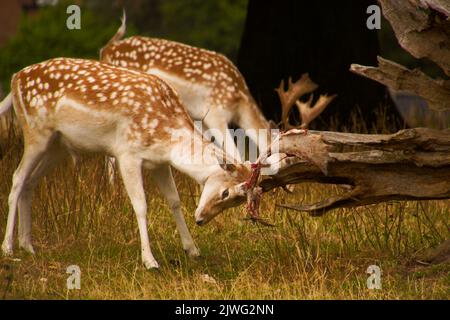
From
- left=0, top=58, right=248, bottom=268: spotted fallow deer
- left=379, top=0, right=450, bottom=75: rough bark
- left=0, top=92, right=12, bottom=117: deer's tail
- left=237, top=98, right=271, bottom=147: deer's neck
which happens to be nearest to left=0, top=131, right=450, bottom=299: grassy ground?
left=0, top=58, right=248, bottom=268: spotted fallow deer

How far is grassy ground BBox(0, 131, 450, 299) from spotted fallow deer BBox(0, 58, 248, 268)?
0.28 meters

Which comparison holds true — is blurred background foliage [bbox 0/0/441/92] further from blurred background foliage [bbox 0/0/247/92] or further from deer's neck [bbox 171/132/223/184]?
deer's neck [bbox 171/132/223/184]

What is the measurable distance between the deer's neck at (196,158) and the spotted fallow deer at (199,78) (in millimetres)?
2666

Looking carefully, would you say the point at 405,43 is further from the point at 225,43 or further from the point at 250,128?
the point at 225,43

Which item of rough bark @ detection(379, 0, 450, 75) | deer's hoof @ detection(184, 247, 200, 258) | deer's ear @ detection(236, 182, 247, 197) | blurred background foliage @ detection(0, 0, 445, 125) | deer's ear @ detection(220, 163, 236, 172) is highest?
rough bark @ detection(379, 0, 450, 75)

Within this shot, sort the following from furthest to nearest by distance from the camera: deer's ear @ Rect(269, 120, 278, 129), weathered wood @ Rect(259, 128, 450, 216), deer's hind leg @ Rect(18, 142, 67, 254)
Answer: deer's ear @ Rect(269, 120, 278, 129)
deer's hind leg @ Rect(18, 142, 67, 254)
weathered wood @ Rect(259, 128, 450, 216)

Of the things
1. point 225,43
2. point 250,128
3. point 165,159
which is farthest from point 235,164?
point 225,43

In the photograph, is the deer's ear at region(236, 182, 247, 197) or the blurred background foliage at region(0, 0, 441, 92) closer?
the deer's ear at region(236, 182, 247, 197)

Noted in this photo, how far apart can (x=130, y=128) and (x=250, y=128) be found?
9.21ft

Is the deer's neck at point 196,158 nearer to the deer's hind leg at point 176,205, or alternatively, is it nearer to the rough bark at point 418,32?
the deer's hind leg at point 176,205

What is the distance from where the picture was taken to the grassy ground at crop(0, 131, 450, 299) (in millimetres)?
6098

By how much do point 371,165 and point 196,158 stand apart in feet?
3.24

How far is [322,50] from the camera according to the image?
1102 cm

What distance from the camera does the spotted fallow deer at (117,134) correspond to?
6398 millimetres
